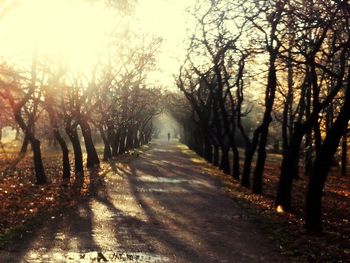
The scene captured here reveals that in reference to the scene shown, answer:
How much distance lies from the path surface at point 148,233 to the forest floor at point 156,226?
2 centimetres

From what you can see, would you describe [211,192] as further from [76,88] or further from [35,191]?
[76,88]

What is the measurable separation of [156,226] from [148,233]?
1.13 m

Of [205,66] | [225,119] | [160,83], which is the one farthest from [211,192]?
[160,83]

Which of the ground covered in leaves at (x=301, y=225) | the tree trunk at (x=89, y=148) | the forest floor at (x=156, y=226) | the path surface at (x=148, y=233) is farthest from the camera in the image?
the tree trunk at (x=89, y=148)

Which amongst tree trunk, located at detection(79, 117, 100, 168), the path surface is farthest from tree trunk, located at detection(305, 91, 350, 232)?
tree trunk, located at detection(79, 117, 100, 168)

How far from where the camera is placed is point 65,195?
20.3 m

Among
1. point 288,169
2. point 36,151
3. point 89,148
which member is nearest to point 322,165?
point 288,169

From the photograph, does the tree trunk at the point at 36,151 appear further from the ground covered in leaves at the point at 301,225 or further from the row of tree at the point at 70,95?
the ground covered in leaves at the point at 301,225

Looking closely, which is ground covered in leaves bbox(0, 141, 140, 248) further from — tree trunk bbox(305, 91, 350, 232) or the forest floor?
tree trunk bbox(305, 91, 350, 232)

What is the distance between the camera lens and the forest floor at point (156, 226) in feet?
36.3

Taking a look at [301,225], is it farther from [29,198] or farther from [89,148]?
[89,148]

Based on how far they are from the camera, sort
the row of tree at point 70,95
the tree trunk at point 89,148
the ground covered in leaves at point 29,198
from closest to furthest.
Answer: the ground covered in leaves at point 29,198, the row of tree at point 70,95, the tree trunk at point 89,148

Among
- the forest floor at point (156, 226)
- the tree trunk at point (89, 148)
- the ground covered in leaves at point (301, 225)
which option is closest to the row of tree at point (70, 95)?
the tree trunk at point (89, 148)

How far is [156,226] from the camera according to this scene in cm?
1441
